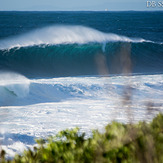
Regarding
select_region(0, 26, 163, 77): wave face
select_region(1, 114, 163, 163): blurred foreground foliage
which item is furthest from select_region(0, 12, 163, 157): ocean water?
select_region(1, 114, 163, 163): blurred foreground foliage

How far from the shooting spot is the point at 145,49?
824 inches

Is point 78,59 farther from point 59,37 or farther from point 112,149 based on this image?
point 112,149

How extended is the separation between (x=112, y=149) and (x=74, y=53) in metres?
16.4

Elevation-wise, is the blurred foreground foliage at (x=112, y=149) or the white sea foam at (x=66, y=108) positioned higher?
the blurred foreground foliage at (x=112, y=149)

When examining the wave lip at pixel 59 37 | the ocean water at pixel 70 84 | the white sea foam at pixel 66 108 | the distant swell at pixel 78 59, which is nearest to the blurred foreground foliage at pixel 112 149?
the ocean water at pixel 70 84

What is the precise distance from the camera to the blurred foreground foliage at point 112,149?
2.10 metres

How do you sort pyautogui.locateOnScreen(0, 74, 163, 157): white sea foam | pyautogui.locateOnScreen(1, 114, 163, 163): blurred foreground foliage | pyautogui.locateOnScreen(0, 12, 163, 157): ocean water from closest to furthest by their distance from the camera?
pyautogui.locateOnScreen(1, 114, 163, 163): blurred foreground foliage
pyautogui.locateOnScreen(0, 74, 163, 157): white sea foam
pyautogui.locateOnScreen(0, 12, 163, 157): ocean water

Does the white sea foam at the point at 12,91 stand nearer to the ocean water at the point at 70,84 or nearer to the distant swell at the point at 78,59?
the ocean water at the point at 70,84

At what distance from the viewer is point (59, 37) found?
20.5 m

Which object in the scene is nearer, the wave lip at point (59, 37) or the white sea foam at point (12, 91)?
the white sea foam at point (12, 91)

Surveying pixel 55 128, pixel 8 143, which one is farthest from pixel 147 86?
pixel 8 143

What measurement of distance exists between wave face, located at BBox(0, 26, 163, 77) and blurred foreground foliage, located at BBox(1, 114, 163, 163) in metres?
12.8

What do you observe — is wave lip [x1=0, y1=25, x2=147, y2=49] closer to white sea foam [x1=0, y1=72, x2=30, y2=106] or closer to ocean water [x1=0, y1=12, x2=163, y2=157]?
ocean water [x1=0, y1=12, x2=163, y2=157]

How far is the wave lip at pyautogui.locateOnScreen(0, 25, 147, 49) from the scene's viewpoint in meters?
19.5
